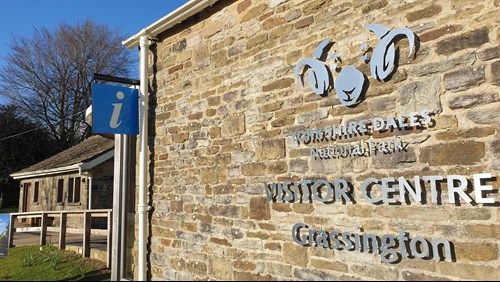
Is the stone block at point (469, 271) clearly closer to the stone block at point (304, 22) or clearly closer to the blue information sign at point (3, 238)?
the stone block at point (304, 22)

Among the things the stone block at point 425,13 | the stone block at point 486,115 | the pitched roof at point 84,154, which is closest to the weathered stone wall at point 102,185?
the pitched roof at point 84,154

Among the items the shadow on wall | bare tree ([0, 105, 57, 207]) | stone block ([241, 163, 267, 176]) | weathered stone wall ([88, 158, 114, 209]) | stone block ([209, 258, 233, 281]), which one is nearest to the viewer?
stone block ([241, 163, 267, 176])

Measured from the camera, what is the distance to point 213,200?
5590 millimetres

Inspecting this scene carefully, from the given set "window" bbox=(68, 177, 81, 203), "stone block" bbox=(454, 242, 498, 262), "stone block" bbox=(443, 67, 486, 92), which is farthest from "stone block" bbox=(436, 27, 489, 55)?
"window" bbox=(68, 177, 81, 203)

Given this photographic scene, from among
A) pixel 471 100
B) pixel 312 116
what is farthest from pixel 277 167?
pixel 471 100

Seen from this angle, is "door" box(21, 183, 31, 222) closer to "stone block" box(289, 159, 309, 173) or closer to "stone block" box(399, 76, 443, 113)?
"stone block" box(289, 159, 309, 173)

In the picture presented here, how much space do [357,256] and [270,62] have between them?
250 centimetres

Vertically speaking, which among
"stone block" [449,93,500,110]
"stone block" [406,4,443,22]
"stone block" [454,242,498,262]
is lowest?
"stone block" [454,242,498,262]

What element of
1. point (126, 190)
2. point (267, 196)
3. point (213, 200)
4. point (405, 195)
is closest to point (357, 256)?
Result: point (405, 195)

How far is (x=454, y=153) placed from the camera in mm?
3512

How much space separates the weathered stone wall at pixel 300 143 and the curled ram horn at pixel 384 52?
0.07 m

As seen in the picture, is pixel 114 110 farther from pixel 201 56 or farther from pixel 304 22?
pixel 304 22

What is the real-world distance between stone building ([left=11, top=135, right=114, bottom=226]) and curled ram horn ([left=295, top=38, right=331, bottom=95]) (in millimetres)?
12619

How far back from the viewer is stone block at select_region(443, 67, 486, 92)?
345cm
